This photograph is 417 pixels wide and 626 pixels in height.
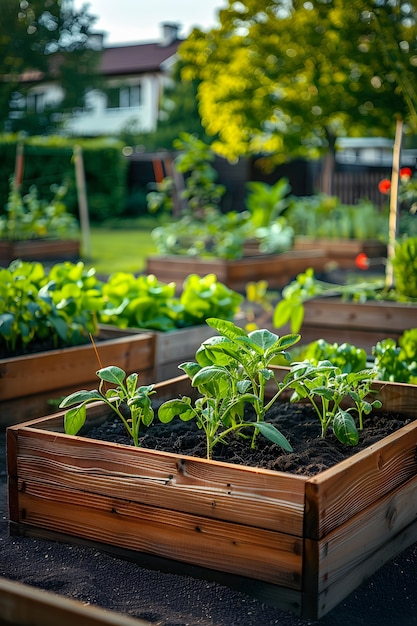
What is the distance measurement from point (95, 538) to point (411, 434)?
3.61 feet

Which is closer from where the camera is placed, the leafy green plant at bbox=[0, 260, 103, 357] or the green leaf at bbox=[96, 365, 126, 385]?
the green leaf at bbox=[96, 365, 126, 385]

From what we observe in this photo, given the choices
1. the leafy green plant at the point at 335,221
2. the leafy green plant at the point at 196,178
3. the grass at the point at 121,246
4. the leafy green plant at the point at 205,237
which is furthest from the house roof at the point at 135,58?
the leafy green plant at the point at 205,237

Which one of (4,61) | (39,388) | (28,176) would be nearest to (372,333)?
(39,388)

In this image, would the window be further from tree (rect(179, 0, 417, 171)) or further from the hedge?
tree (rect(179, 0, 417, 171))

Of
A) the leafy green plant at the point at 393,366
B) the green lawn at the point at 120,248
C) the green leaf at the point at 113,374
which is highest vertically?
the green leaf at the point at 113,374

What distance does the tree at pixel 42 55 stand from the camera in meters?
28.4

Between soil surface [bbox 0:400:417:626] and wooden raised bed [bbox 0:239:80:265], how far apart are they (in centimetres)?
800

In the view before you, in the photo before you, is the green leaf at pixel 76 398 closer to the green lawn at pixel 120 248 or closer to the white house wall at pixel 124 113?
the green lawn at pixel 120 248

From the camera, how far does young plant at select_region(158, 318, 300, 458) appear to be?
2.76 meters

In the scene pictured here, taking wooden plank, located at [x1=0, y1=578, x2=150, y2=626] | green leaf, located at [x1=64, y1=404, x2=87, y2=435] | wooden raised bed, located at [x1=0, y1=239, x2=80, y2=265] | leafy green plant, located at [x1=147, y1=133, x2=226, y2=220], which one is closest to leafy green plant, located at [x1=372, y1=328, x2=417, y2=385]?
green leaf, located at [x1=64, y1=404, x2=87, y2=435]

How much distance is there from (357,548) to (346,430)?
1.26 ft

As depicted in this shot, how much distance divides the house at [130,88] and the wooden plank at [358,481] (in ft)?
109

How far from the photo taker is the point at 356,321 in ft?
18.5

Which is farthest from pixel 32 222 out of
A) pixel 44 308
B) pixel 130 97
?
pixel 130 97
